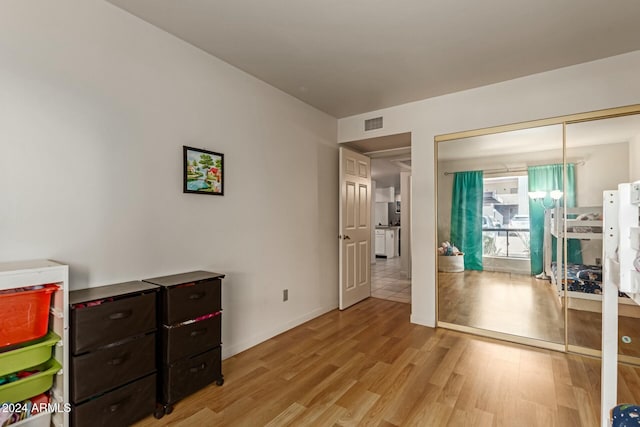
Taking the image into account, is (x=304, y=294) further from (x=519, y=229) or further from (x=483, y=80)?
(x=483, y=80)

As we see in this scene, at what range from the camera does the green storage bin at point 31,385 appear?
4.61 ft

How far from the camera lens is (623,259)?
4.50ft

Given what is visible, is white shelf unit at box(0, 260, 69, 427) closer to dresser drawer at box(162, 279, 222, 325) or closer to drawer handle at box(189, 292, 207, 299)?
dresser drawer at box(162, 279, 222, 325)

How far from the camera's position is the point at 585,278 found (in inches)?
112

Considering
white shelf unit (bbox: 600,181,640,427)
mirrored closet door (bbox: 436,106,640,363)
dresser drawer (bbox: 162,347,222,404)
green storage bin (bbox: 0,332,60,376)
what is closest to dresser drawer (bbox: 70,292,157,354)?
green storage bin (bbox: 0,332,60,376)

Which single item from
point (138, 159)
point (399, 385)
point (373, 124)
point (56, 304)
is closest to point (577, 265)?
point (399, 385)

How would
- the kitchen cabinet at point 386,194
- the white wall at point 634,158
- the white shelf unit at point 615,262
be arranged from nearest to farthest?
1. the white shelf unit at point 615,262
2. the white wall at point 634,158
3. the kitchen cabinet at point 386,194

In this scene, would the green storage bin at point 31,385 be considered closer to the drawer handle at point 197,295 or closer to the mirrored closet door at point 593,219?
the drawer handle at point 197,295

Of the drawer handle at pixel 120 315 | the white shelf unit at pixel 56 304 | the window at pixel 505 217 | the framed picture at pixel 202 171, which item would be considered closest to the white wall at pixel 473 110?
the window at pixel 505 217

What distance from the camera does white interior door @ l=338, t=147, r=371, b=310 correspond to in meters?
4.12

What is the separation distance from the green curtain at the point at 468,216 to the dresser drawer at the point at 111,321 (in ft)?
10.2

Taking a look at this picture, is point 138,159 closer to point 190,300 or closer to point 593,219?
point 190,300

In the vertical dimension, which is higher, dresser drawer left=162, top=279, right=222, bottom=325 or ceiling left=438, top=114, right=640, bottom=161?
ceiling left=438, top=114, right=640, bottom=161

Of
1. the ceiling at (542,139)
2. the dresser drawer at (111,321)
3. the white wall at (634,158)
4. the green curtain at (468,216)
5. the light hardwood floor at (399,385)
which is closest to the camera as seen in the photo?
the dresser drawer at (111,321)
